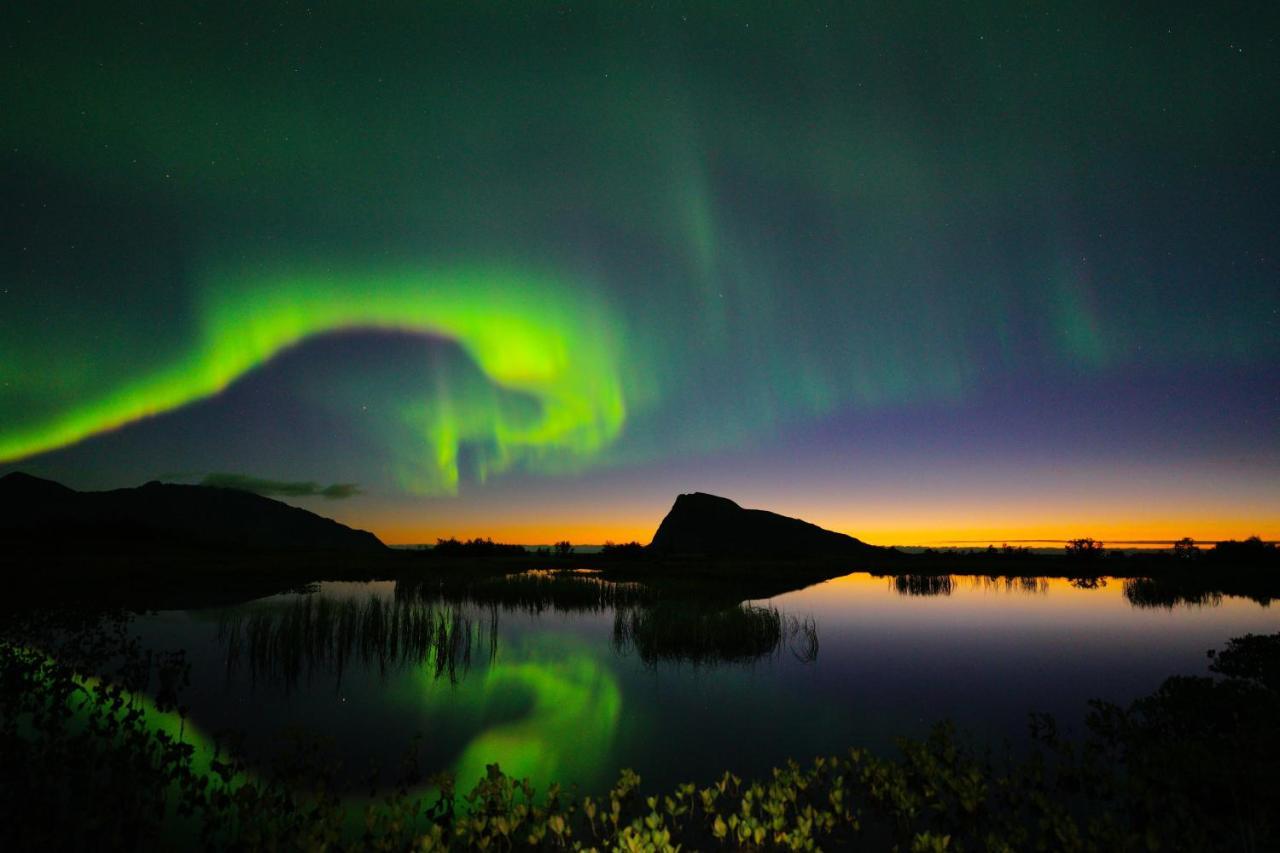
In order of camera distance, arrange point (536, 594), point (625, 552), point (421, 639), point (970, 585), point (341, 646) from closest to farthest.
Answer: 1. point (341, 646)
2. point (421, 639)
3. point (536, 594)
4. point (970, 585)
5. point (625, 552)

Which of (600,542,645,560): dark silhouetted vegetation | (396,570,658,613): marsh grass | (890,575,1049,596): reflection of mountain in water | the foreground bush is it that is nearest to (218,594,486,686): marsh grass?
the foreground bush

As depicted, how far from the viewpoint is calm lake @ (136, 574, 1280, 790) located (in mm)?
14461

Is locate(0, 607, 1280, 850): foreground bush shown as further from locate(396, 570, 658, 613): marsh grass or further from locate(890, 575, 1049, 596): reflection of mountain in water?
locate(890, 575, 1049, 596): reflection of mountain in water

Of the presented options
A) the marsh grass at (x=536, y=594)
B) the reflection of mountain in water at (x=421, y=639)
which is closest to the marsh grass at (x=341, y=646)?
the reflection of mountain in water at (x=421, y=639)

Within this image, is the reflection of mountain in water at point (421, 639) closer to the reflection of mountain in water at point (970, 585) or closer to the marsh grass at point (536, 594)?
the marsh grass at point (536, 594)

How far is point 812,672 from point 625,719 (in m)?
8.75

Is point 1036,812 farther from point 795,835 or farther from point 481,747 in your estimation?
point 481,747

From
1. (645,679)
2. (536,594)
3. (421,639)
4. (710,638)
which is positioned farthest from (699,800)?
(536,594)

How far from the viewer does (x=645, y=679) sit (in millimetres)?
21062

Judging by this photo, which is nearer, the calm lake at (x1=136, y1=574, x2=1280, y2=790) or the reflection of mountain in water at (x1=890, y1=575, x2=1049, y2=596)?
the calm lake at (x1=136, y1=574, x2=1280, y2=790)

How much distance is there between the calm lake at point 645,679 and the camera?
14461 millimetres

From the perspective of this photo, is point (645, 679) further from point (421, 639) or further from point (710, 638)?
point (421, 639)

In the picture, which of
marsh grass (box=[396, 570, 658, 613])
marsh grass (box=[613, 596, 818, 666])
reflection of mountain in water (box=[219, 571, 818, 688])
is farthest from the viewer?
marsh grass (box=[396, 570, 658, 613])

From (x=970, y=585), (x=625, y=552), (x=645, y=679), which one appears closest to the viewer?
(x=645, y=679)
